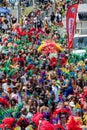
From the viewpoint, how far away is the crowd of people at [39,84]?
15.1 m

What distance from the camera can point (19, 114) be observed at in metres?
16.0

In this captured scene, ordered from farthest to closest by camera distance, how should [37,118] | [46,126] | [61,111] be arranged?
1. [61,111]
2. [37,118]
3. [46,126]

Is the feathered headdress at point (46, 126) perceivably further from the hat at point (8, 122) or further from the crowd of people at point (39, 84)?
the hat at point (8, 122)

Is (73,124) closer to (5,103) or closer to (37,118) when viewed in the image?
(37,118)

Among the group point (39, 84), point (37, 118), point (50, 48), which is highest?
point (37, 118)

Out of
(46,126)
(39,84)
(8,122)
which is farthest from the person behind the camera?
(39,84)

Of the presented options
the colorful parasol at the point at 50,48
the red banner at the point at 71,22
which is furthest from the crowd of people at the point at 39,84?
the red banner at the point at 71,22

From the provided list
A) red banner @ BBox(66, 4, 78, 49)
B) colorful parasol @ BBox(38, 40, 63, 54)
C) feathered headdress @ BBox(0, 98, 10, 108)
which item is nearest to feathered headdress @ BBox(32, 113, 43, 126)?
feathered headdress @ BBox(0, 98, 10, 108)

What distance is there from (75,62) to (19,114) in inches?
320

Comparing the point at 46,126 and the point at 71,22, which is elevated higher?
the point at 46,126

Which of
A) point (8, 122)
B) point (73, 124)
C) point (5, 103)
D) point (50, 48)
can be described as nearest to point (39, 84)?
point (5, 103)

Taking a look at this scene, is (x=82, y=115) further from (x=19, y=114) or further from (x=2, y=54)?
(x=2, y=54)

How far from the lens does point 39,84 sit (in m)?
19.6

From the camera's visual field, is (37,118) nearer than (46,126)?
No
